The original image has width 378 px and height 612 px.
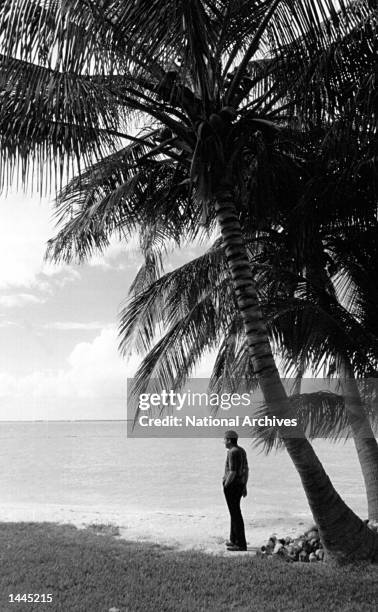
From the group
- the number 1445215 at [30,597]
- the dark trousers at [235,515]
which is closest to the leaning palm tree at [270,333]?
the dark trousers at [235,515]

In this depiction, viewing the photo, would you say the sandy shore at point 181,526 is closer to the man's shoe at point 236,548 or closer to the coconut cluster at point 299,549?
the man's shoe at point 236,548

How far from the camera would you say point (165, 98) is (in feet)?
22.9

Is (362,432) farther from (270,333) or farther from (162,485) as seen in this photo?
(162,485)

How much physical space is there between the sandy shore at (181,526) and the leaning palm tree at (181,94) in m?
2.56

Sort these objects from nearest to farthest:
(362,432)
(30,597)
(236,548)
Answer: (30,597)
(236,548)
(362,432)

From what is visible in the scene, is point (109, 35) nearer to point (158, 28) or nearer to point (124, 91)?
point (158, 28)

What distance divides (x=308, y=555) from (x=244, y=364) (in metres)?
2.60

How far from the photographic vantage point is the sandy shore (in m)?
8.80

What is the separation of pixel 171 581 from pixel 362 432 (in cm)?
377

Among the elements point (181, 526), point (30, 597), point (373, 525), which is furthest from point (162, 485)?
point (30, 597)

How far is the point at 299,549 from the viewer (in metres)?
7.57

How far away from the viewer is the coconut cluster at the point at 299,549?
24.1 ft

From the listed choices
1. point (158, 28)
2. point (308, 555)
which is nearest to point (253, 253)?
point (308, 555)

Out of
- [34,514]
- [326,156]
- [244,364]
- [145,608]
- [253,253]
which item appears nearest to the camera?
[145,608]
